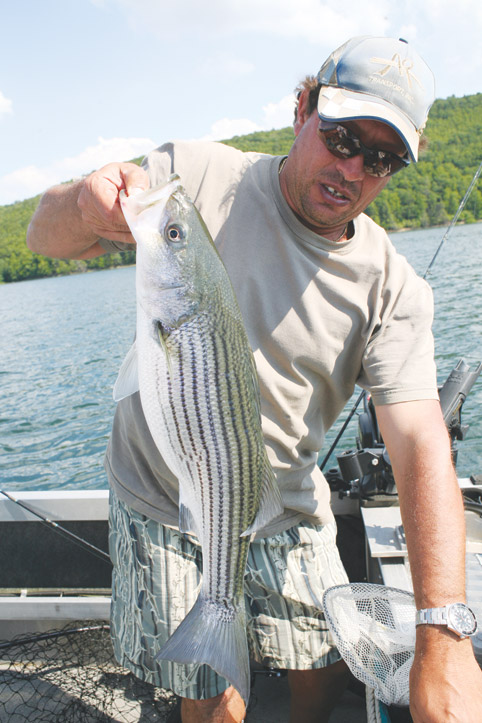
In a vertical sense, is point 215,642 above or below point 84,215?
below

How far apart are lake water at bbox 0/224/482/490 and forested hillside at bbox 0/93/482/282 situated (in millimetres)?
7305

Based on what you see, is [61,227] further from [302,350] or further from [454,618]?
[454,618]

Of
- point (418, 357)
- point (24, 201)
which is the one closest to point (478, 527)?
point (418, 357)

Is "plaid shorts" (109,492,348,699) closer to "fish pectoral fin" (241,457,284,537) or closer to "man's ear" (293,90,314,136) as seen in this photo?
"fish pectoral fin" (241,457,284,537)

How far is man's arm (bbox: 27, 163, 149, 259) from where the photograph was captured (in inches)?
71.9

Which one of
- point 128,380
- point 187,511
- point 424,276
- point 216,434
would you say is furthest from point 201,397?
point 424,276

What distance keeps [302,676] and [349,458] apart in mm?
1239

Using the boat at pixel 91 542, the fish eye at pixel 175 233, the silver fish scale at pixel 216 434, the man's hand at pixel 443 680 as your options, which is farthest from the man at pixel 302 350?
the boat at pixel 91 542

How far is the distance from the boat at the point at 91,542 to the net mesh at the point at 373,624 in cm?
60

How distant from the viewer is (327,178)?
95.1 inches

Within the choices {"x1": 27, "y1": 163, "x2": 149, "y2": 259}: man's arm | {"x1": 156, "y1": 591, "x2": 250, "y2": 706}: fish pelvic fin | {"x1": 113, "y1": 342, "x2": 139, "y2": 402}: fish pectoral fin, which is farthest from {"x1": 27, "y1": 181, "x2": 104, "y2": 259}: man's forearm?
{"x1": 156, "y1": 591, "x2": 250, "y2": 706}: fish pelvic fin

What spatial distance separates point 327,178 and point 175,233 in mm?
900

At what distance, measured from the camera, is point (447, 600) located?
1999 mm

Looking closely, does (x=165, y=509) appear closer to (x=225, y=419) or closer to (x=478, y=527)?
(x=225, y=419)
